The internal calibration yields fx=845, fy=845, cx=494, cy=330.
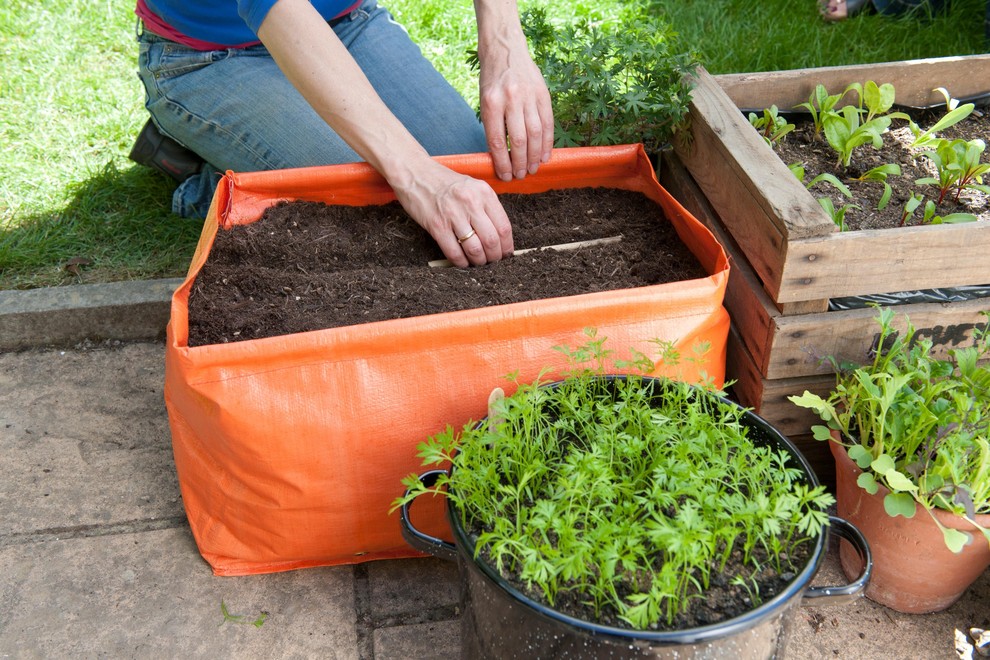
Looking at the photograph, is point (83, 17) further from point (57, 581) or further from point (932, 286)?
point (932, 286)

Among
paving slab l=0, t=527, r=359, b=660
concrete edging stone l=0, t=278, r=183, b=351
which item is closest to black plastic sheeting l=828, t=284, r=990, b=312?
paving slab l=0, t=527, r=359, b=660

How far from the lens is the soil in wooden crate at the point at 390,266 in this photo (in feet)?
5.65

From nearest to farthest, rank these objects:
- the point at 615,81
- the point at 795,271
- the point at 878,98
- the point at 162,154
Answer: the point at 795,271
the point at 615,81
the point at 878,98
the point at 162,154

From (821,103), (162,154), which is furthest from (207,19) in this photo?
(821,103)

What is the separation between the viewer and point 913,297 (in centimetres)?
178

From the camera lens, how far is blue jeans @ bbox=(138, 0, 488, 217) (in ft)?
7.43

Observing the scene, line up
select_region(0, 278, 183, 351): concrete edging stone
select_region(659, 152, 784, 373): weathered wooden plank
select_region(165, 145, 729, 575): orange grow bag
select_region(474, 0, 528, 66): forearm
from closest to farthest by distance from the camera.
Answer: select_region(165, 145, 729, 575): orange grow bag
select_region(659, 152, 784, 373): weathered wooden plank
select_region(474, 0, 528, 66): forearm
select_region(0, 278, 183, 351): concrete edging stone

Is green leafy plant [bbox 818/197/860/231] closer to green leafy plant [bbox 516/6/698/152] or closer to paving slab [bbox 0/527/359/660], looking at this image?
green leafy plant [bbox 516/6/698/152]

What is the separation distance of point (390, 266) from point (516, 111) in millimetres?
464

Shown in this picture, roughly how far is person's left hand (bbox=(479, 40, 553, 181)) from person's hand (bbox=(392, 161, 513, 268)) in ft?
0.61

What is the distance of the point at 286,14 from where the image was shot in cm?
183

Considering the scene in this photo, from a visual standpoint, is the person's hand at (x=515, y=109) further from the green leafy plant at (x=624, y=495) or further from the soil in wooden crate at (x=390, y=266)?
the green leafy plant at (x=624, y=495)

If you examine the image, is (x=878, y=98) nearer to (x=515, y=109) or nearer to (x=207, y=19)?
(x=515, y=109)

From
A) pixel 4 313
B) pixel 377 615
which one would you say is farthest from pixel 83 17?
pixel 377 615
